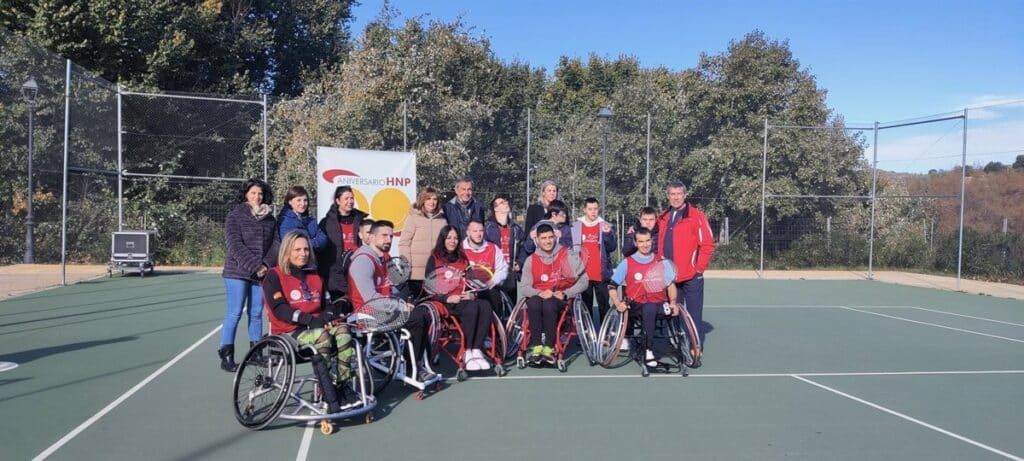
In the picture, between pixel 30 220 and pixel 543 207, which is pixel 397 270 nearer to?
pixel 543 207

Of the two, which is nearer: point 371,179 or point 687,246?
point 687,246

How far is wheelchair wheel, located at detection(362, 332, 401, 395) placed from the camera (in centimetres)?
504

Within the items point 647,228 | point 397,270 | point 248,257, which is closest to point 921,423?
point 647,228

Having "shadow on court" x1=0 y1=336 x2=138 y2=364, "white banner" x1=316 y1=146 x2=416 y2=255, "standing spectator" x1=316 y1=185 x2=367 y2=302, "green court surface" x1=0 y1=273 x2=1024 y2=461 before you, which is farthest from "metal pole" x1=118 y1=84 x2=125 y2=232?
"standing spectator" x1=316 y1=185 x2=367 y2=302

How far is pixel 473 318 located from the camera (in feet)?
18.8

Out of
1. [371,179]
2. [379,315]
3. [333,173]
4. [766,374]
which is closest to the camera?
[379,315]

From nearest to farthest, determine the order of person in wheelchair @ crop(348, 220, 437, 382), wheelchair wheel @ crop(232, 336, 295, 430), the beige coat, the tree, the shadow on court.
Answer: wheelchair wheel @ crop(232, 336, 295, 430)
person in wheelchair @ crop(348, 220, 437, 382)
the shadow on court
the beige coat
the tree

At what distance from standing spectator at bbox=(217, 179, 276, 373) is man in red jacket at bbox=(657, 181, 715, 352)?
126 inches

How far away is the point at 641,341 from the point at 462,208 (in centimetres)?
197

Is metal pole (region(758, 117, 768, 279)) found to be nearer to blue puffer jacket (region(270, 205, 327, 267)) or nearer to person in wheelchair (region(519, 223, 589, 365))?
person in wheelchair (region(519, 223, 589, 365))

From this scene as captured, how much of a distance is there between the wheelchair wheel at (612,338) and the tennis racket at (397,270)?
66.0 inches

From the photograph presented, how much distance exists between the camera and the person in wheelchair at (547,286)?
611 centimetres

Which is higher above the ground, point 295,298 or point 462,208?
point 462,208

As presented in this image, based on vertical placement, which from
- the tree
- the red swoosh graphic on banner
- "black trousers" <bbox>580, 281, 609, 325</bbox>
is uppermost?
the tree
